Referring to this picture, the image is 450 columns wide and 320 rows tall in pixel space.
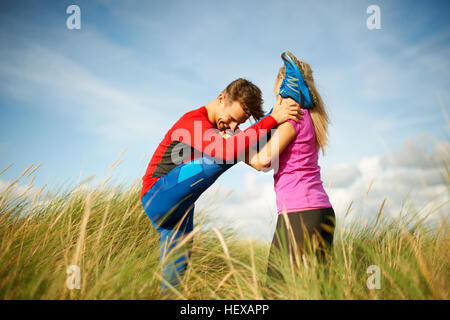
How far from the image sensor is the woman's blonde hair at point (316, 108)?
212 centimetres

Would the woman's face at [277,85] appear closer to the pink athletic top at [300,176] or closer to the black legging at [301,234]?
the pink athletic top at [300,176]

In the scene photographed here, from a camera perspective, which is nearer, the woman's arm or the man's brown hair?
the woman's arm

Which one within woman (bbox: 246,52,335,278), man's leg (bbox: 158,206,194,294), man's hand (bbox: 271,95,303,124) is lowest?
man's leg (bbox: 158,206,194,294)

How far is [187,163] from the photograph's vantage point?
7.19 ft

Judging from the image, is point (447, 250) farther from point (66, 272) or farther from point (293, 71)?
point (66, 272)

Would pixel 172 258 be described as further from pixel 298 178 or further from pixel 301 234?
pixel 298 178

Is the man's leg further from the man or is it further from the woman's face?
the woman's face

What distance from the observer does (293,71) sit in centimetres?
211

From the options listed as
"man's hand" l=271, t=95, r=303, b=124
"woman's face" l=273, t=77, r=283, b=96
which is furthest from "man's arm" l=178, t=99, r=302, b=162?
"woman's face" l=273, t=77, r=283, b=96

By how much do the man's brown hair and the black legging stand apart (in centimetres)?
116

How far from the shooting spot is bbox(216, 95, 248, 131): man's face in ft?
8.45

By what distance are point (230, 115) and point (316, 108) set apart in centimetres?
80

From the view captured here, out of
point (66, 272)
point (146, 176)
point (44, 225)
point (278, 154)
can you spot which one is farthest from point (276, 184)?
point (44, 225)
